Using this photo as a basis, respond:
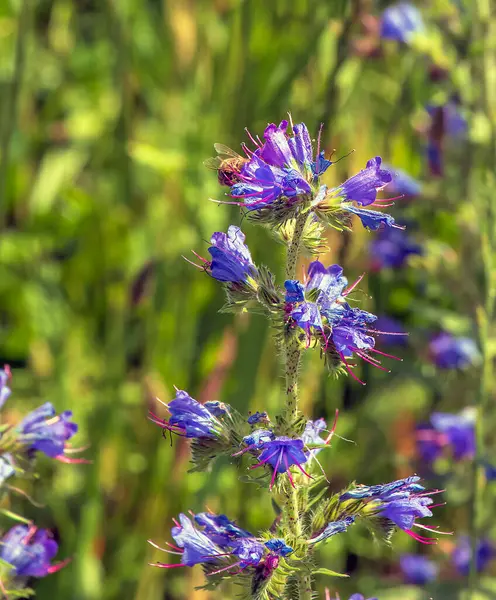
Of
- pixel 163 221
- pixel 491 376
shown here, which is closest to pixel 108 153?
pixel 163 221

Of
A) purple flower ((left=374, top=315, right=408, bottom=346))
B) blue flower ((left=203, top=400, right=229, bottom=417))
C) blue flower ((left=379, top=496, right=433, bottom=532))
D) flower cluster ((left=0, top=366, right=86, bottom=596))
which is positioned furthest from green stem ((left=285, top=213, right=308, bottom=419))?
purple flower ((left=374, top=315, right=408, bottom=346))

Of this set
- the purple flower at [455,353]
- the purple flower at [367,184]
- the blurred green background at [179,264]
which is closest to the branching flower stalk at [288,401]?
the purple flower at [367,184]

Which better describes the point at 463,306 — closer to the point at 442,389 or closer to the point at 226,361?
the point at 442,389

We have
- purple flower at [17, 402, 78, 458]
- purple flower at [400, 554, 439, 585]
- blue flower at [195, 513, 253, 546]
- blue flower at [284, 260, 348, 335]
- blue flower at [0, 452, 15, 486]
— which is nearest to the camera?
blue flower at [284, 260, 348, 335]

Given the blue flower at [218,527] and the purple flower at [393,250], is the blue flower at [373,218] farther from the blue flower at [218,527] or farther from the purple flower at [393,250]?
the purple flower at [393,250]

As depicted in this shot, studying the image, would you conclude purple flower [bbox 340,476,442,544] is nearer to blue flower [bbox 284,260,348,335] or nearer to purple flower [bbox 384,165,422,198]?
blue flower [bbox 284,260,348,335]

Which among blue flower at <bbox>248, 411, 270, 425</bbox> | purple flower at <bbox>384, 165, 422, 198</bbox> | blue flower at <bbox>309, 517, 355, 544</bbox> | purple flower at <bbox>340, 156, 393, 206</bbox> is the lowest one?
purple flower at <bbox>384, 165, 422, 198</bbox>

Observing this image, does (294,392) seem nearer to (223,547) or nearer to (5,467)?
(223,547)
